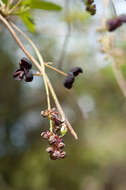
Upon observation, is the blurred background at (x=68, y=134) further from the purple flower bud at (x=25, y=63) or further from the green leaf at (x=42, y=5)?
the purple flower bud at (x=25, y=63)

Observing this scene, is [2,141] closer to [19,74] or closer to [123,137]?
[123,137]

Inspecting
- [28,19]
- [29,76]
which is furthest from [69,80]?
[28,19]

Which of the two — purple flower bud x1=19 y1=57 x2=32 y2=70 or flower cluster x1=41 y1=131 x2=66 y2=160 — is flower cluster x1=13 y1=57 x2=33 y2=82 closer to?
purple flower bud x1=19 y1=57 x2=32 y2=70

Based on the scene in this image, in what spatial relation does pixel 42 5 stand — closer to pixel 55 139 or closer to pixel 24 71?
pixel 24 71

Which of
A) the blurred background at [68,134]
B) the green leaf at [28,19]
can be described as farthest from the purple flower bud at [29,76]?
the blurred background at [68,134]

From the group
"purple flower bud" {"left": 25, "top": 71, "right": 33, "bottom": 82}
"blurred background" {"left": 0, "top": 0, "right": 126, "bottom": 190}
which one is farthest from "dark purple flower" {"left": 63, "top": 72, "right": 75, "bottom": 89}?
"blurred background" {"left": 0, "top": 0, "right": 126, "bottom": 190}

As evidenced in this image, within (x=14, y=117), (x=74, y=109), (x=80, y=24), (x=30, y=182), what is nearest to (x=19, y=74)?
(x=80, y=24)
